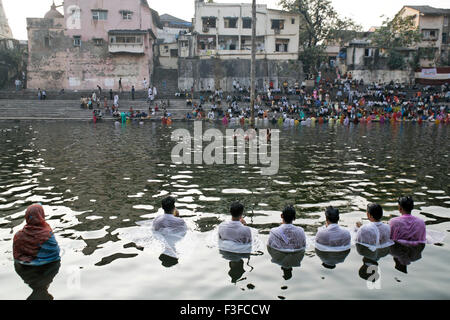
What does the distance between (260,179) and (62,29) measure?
42921 mm

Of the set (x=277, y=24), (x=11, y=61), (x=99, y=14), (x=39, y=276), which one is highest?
(x=99, y=14)

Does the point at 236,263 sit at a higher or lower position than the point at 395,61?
lower

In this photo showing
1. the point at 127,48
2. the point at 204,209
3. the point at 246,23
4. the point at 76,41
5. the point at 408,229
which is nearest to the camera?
the point at 408,229

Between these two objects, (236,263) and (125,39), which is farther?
(125,39)

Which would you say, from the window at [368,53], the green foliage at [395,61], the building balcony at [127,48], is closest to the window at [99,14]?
the building balcony at [127,48]

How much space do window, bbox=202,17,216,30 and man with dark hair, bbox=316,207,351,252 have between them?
48.0m

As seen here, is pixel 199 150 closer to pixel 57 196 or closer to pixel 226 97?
pixel 57 196

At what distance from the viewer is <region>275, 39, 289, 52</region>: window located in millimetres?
52250

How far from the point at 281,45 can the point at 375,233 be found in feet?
159

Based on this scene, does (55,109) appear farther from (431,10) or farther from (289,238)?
(431,10)

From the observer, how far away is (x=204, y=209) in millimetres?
9711

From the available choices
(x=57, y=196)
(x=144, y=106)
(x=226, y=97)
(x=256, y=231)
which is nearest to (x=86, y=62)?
(x=144, y=106)
